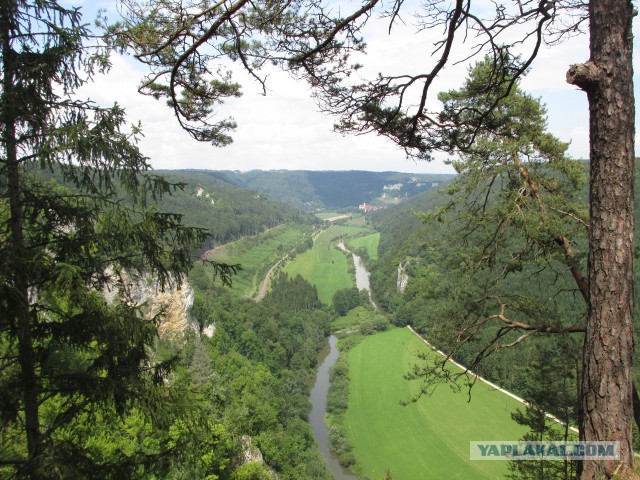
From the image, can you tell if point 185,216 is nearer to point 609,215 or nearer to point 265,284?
point 609,215

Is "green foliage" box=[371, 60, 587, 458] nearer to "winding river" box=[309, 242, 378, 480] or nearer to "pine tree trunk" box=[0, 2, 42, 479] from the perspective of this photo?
"pine tree trunk" box=[0, 2, 42, 479]

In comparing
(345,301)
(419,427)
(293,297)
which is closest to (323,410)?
(419,427)

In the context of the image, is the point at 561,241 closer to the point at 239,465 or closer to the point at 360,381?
the point at 239,465

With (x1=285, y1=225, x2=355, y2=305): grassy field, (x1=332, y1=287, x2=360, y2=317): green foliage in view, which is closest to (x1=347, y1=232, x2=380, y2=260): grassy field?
(x1=285, y1=225, x2=355, y2=305): grassy field

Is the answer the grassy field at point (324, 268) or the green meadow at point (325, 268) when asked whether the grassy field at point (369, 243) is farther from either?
the grassy field at point (324, 268)

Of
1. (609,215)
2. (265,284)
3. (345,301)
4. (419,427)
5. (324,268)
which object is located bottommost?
(419,427)

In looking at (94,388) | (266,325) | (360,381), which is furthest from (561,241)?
(266,325)
